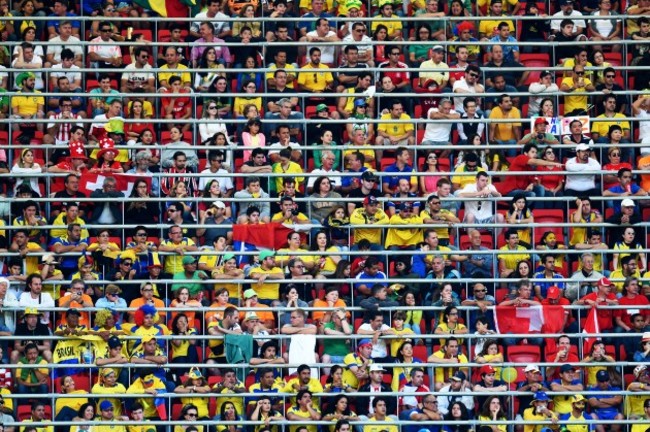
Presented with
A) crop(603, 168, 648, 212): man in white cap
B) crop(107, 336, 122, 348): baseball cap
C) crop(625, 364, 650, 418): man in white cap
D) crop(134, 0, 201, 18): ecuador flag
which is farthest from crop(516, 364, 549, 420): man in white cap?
crop(134, 0, 201, 18): ecuador flag

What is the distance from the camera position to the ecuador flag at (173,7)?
26453 millimetres

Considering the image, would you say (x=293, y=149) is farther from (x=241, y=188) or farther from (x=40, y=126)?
(x=40, y=126)

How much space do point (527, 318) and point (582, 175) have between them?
2581 mm

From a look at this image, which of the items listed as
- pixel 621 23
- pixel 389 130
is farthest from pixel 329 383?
pixel 621 23

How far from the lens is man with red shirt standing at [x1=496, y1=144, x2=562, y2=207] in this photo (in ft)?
81.5

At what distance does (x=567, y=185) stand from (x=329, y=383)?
15.9 ft

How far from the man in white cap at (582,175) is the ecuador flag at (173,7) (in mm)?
6407

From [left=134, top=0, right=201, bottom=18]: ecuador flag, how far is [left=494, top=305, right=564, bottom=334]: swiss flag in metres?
7.07

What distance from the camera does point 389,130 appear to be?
1001 inches

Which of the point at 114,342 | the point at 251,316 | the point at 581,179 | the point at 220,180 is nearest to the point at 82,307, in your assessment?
the point at 114,342

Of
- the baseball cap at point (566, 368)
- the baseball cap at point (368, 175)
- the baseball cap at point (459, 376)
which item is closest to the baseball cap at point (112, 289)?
the baseball cap at point (368, 175)

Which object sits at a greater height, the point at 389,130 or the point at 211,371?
the point at 389,130

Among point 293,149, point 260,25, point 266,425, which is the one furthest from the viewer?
point 260,25

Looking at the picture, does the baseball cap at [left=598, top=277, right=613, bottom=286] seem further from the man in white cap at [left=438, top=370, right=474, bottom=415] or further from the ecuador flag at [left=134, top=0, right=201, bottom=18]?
the ecuador flag at [left=134, top=0, right=201, bottom=18]
